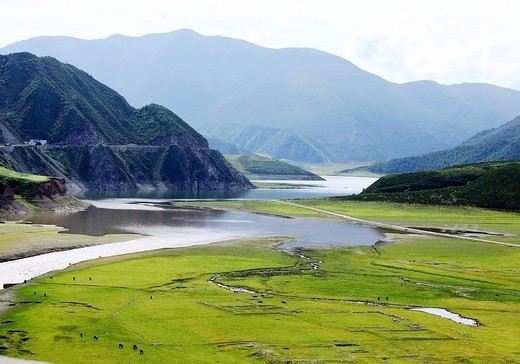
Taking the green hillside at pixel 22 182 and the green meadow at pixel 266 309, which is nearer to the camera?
the green meadow at pixel 266 309

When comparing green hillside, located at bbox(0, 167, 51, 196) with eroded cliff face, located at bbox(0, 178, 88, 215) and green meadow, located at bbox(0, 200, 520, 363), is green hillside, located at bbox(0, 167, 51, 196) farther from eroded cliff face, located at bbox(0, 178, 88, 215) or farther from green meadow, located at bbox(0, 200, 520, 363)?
green meadow, located at bbox(0, 200, 520, 363)

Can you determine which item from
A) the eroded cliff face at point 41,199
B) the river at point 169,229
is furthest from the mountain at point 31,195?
the river at point 169,229

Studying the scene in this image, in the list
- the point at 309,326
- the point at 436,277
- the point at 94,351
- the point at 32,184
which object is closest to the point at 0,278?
the point at 94,351

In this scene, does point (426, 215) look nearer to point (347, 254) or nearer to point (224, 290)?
point (347, 254)

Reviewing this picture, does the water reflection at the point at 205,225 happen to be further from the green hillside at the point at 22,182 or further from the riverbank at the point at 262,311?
the riverbank at the point at 262,311

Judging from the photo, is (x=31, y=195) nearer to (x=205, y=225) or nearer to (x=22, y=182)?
(x=22, y=182)
